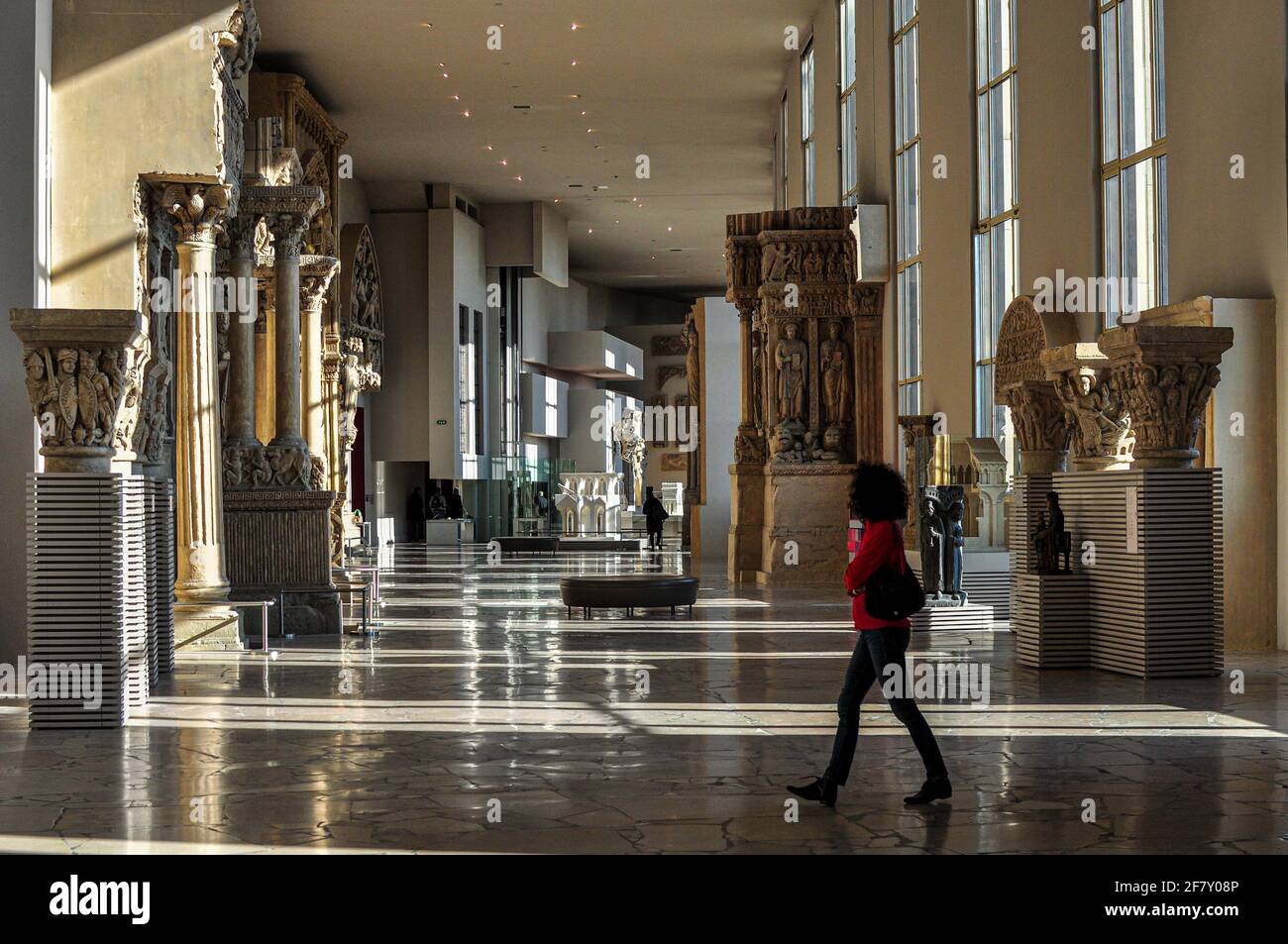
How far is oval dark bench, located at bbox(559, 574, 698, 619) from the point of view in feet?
51.5

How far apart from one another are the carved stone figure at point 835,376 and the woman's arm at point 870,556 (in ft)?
50.3

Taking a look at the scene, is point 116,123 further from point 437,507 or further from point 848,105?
point 437,507

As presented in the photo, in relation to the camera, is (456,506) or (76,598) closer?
(76,598)

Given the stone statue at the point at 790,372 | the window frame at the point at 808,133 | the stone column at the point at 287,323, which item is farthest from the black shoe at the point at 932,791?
the window frame at the point at 808,133

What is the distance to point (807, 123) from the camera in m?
27.9

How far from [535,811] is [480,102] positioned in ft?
84.7

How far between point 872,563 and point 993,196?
37.4 feet

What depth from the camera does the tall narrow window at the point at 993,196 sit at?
53.1ft

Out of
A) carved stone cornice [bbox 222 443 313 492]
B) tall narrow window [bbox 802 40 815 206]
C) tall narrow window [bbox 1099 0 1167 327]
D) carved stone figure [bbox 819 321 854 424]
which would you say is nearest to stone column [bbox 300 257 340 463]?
carved stone cornice [bbox 222 443 313 492]

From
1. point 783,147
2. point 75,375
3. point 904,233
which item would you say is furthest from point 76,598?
point 783,147

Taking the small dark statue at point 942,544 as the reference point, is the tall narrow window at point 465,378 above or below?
above

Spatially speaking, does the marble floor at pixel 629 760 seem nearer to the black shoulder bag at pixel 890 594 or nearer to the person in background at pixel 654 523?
the black shoulder bag at pixel 890 594

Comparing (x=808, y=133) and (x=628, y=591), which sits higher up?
(x=808, y=133)
